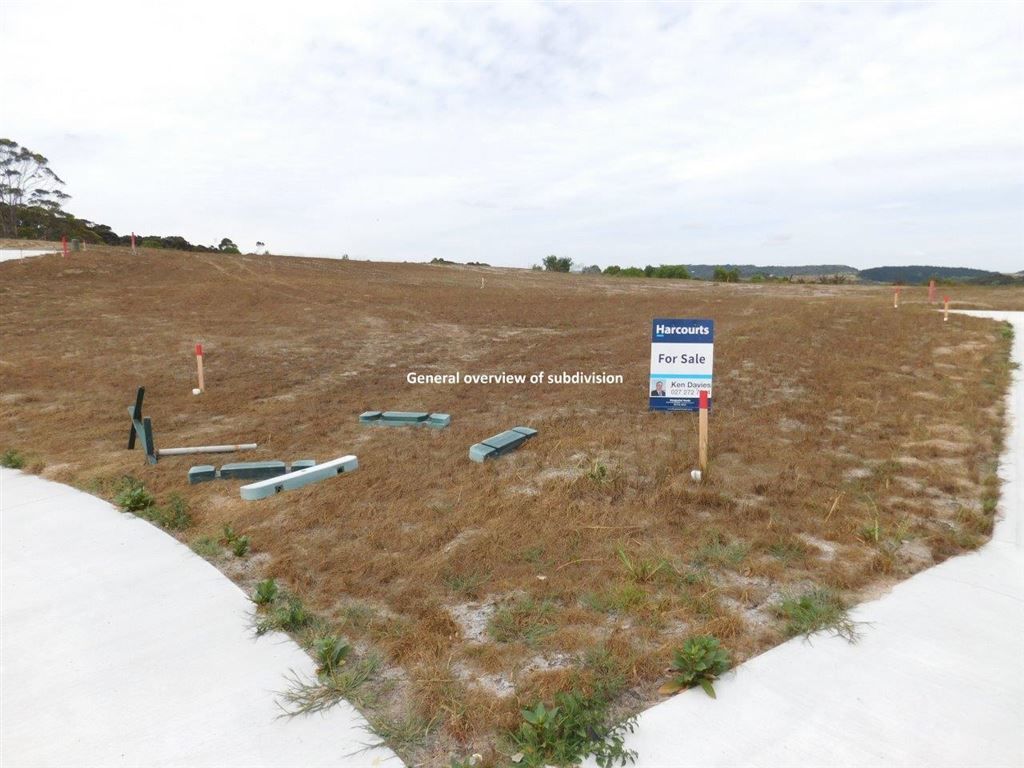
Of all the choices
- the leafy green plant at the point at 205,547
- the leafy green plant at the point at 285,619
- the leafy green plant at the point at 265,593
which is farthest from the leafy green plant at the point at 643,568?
the leafy green plant at the point at 205,547

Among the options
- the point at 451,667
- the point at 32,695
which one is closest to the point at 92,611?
the point at 32,695

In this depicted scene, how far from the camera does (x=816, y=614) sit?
10.6 feet

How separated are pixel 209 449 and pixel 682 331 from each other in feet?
18.1

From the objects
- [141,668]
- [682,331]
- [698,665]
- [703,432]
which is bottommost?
[141,668]

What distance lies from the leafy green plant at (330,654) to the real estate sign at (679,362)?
4886mm

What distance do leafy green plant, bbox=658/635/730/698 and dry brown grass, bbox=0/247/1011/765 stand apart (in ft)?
0.37

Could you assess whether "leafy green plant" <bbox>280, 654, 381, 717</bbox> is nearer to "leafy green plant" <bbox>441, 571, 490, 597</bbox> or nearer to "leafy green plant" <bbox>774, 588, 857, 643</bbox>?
"leafy green plant" <bbox>441, 571, 490, 597</bbox>

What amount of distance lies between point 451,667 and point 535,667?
1.37 feet

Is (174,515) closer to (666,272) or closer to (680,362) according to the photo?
(680,362)

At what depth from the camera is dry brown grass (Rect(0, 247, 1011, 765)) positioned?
125 inches

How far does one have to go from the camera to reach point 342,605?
3.54m

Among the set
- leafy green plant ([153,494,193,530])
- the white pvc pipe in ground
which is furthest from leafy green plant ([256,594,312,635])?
the white pvc pipe in ground

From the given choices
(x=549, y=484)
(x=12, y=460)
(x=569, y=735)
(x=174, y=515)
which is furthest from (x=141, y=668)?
(x=12, y=460)

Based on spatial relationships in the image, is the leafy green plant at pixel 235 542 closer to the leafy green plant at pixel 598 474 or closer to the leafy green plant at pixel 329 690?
the leafy green plant at pixel 329 690
